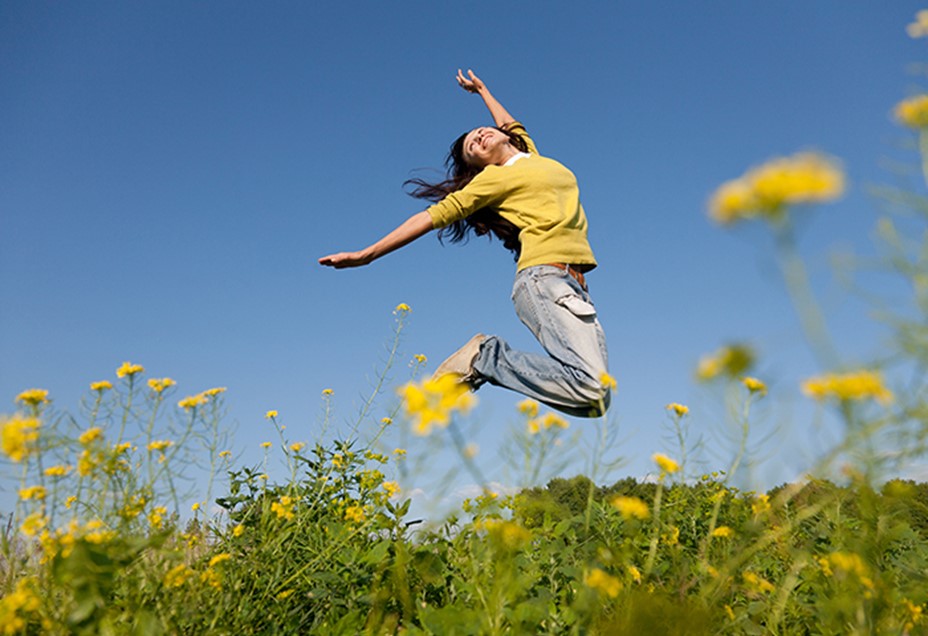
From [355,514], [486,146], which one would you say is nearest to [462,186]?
[486,146]

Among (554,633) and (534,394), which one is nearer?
(554,633)

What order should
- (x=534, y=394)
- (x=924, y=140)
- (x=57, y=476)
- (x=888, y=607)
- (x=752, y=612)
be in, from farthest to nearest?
(x=534, y=394) → (x=752, y=612) → (x=57, y=476) → (x=888, y=607) → (x=924, y=140)

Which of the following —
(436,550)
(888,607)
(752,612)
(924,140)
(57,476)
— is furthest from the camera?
(436,550)

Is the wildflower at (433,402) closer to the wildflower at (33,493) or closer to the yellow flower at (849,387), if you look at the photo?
the yellow flower at (849,387)

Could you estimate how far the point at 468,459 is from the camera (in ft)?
5.14

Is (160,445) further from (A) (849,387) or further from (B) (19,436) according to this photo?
(A) (849,387)

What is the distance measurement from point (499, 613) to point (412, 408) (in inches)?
21.5

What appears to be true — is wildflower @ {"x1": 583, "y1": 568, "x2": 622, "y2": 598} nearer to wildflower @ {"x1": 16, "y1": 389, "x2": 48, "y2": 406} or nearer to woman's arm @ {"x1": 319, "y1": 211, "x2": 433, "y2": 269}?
wildflower @ {"x1": 16, "y1": 389, "x2": 48, "y2": 406}

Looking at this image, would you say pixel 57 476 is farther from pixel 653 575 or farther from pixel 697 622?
pixel 653 575

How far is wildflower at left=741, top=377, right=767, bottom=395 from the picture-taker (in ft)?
4.53

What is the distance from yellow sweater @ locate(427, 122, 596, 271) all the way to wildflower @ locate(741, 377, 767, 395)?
2.07m

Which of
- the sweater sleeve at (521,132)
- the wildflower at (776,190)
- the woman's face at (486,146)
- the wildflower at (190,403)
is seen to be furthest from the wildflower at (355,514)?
the sweater sleeve at (521,132)

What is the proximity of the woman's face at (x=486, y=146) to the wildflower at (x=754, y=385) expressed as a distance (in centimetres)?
306

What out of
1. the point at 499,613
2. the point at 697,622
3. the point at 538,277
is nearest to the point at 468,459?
the point at 499,613
